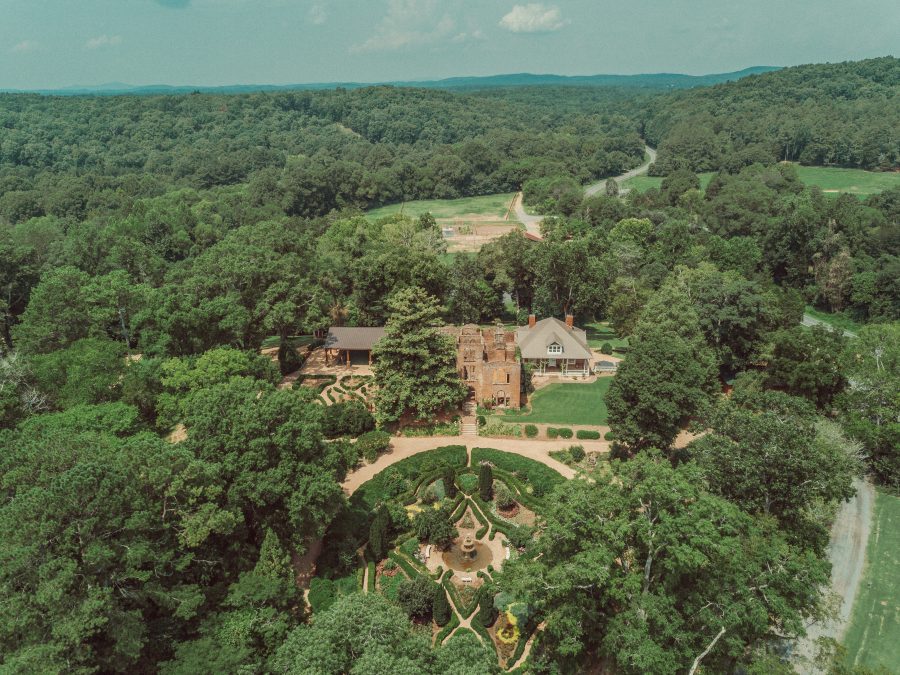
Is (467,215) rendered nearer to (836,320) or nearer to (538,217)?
(538,217)

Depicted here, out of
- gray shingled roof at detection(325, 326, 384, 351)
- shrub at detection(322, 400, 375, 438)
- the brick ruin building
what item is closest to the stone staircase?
the brick ruin building

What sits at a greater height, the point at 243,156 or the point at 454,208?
the point at 243,156

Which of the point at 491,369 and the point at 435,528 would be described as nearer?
the point at 435,528

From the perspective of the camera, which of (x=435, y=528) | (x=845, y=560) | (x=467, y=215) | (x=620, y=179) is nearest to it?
(x=845, y=560)

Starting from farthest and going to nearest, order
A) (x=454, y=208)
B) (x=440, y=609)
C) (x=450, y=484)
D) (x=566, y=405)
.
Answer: (x=454, y=208), (x=566, y=405), (x=450, y=484), (x=440, y=609)

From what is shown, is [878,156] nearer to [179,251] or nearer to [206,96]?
[179,251]

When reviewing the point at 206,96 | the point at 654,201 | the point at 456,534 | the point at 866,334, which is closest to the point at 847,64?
the point at 654,201

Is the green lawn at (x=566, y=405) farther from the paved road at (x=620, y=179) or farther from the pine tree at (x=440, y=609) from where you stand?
the paved road at (x=620, y=179)

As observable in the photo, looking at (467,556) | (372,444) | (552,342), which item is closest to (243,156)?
(552,342)
